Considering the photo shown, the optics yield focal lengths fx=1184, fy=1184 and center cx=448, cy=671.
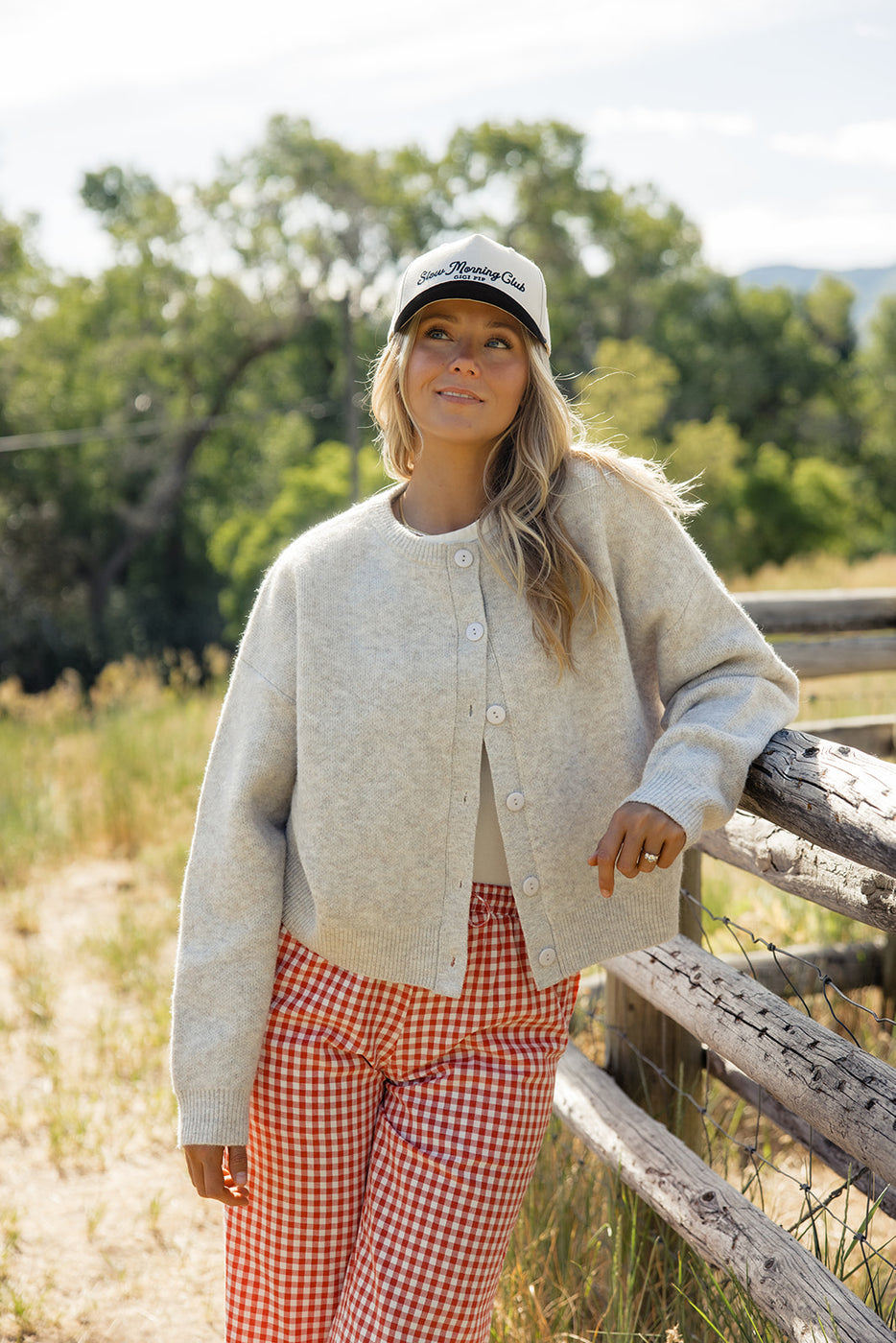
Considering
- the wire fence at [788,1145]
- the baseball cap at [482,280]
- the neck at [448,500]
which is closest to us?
the baseball cap at [482,280]

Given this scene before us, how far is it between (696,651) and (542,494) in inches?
13.6

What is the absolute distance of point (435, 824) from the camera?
5.90ft

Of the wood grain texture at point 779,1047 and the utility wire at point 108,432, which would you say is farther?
the utility wire at point 108,432

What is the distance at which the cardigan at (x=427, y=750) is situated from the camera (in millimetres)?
1800

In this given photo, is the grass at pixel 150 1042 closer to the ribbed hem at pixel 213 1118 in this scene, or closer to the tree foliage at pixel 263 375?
the ribbed hem at pixel 213 1118

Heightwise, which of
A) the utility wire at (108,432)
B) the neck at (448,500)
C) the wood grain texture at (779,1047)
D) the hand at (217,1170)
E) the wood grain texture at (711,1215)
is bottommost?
the wood grain texture at (711,1215)

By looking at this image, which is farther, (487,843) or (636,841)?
(487,843)

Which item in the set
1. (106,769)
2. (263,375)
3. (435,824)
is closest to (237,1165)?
(435,824)

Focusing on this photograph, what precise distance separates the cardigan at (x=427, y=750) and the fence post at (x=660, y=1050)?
2.22ft

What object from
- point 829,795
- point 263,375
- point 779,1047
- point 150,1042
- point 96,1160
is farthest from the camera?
point 263,375

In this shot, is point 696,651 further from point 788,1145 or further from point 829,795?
point 788,1145

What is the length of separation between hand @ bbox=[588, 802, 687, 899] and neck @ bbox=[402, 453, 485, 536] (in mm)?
573

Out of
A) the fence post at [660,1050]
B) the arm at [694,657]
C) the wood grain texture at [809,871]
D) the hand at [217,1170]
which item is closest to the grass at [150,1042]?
the fence post at [660,1050]

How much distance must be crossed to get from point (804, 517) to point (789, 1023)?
1377 inches
